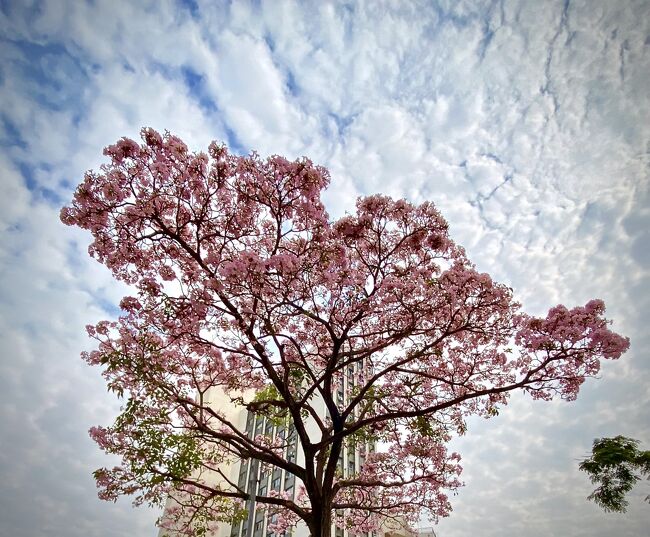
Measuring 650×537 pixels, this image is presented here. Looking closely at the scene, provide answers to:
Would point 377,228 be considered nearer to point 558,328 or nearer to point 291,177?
point 291,177

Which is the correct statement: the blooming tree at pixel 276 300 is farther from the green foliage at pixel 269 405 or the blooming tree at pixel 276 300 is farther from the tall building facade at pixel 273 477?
the tall building facade at pixel 273 477

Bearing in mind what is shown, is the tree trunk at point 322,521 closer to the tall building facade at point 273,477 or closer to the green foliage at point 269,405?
the green foliage at point 269,405

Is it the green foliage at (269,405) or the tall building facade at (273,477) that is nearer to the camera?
the green foliage at (269,405)

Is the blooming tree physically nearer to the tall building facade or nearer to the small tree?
the small tree

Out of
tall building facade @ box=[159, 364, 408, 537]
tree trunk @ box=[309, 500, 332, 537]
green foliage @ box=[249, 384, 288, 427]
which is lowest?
tree trunk @ box=[309, 500, 332, 537]

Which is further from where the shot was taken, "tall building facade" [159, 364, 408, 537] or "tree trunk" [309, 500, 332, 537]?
"tall building facade" [159, 364, 408, 537]

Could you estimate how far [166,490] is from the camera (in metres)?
9.34

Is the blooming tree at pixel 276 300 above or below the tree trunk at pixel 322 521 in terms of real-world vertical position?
above

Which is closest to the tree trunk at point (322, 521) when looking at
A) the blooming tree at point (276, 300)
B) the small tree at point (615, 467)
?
the blooming tree at point (276, 300)

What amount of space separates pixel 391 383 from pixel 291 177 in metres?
5.97

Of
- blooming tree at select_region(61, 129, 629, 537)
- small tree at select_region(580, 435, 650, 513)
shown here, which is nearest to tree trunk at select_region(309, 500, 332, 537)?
blooming tree at select_region(61, 129, 629, 537)

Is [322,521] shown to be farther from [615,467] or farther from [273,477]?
[273,477]

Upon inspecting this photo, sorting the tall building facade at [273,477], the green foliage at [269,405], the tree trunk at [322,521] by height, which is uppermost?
the tall building facade at [273,477]

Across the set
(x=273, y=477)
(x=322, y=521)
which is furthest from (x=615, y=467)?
(x=273, y=477)
